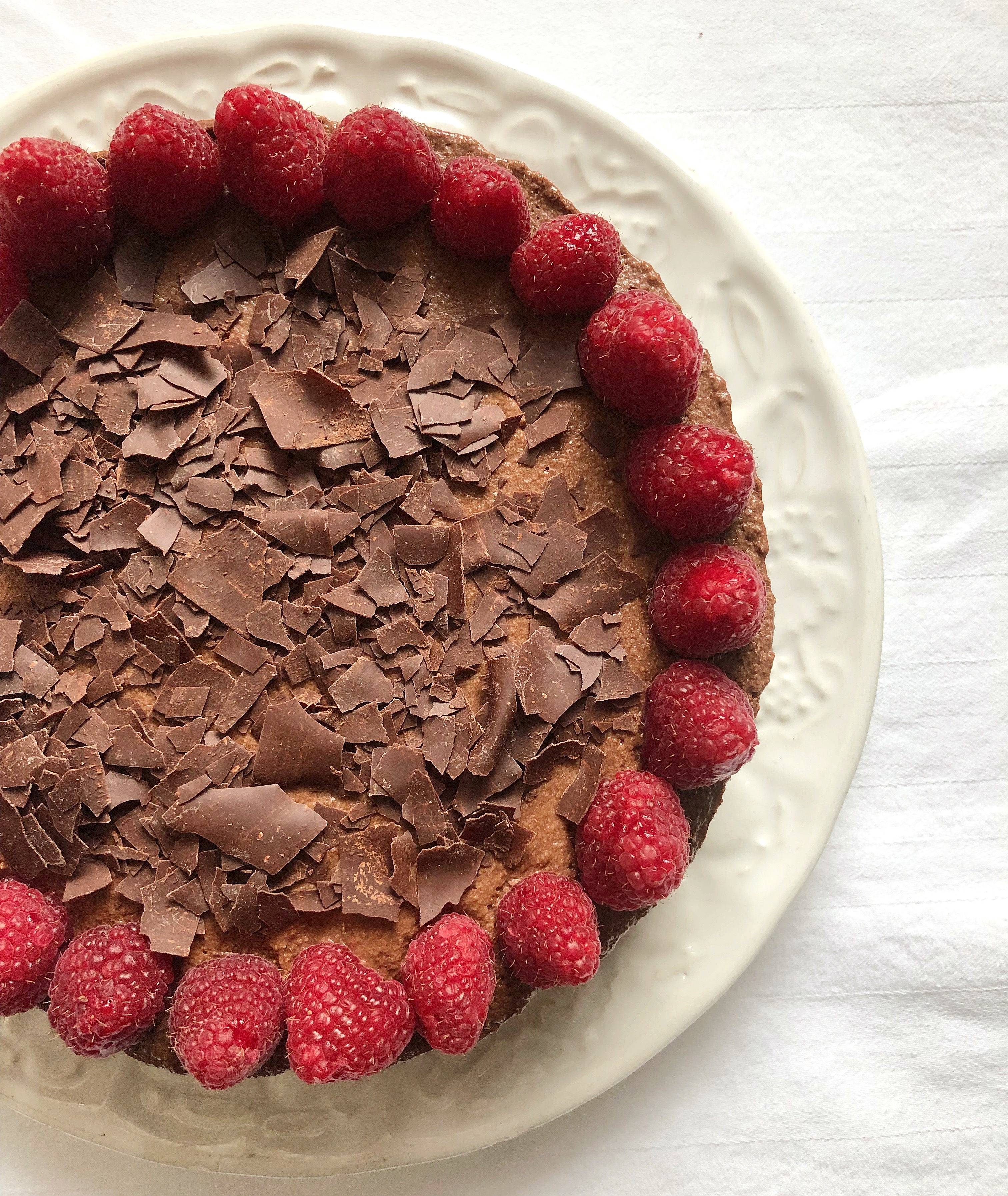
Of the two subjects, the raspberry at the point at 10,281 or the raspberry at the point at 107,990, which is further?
the raspberry at the point at 10,281

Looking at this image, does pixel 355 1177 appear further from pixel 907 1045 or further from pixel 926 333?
pixel 926 333

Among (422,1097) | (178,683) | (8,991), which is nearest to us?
(8,991)

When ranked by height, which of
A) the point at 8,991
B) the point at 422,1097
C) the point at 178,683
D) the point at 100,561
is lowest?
the point at 422,1097

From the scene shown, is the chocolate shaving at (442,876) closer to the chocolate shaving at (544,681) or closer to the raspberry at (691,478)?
the chocolate shaving at (544,681)

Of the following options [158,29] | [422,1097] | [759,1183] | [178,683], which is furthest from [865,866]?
[158,29]

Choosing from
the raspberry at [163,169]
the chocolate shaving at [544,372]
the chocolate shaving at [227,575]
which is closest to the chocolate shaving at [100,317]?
the raspberry at [163,169]

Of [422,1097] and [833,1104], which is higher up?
[422,1097]

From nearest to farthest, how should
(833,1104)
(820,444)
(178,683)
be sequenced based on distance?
(178,683)
(820,444)
(833,1104)
